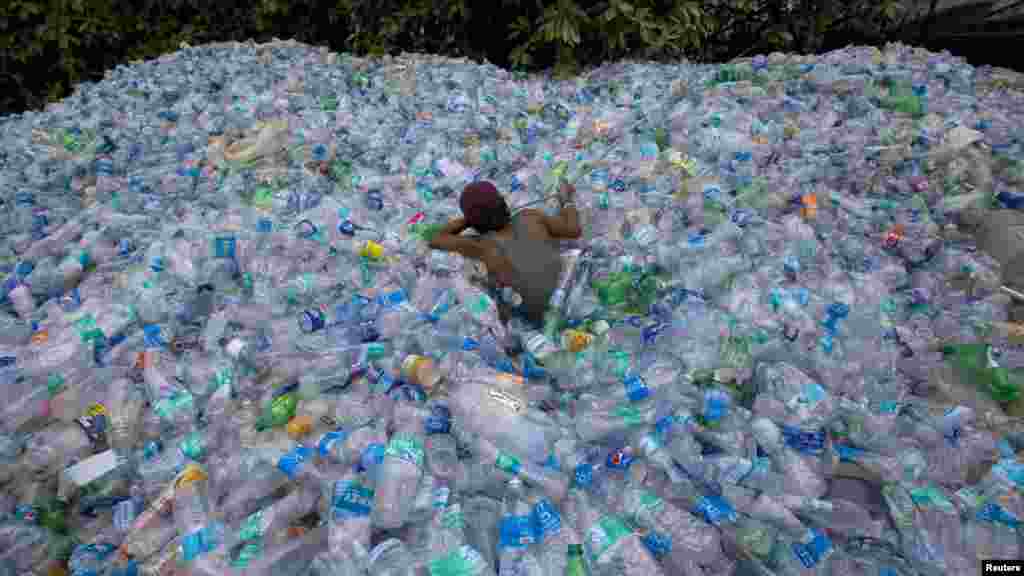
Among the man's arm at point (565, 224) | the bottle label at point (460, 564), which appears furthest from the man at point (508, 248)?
the bottle label at point (460, 564)

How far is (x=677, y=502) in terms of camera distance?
184 cm

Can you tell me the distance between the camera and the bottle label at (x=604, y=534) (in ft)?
5.41

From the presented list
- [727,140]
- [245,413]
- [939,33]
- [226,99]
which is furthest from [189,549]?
[939,33]

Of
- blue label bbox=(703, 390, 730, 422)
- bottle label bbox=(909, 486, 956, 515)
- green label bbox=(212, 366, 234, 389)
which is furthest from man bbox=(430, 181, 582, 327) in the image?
bottle label bbox=(909, 486, 956, 515)

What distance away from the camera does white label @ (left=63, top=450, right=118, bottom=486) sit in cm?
189

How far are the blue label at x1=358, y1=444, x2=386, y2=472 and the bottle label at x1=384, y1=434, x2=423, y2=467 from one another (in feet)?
0.07

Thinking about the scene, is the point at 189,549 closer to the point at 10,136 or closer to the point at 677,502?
the point at 677,502

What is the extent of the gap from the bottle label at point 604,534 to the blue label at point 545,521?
102mm

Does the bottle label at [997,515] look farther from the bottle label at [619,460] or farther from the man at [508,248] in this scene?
the man at [508,248]

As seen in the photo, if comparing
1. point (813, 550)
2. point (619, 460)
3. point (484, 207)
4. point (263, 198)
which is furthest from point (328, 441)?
point (263, 198)

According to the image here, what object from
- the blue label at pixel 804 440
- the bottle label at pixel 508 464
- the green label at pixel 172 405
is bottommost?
the blue label at pixel 804 440

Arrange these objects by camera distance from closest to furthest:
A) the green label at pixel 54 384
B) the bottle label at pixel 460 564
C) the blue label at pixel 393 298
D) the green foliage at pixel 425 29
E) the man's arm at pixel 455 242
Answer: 1. the bottle label at pixel 460 564
2. the green label at pixel 54 384
3. the blue label at pixel 393 298
4. the man's arm at pixel 455 242
5. the green foliage at pixel 425 29

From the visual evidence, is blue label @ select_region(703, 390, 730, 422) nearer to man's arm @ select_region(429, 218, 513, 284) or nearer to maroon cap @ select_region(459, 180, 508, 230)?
man's arm @ select_region(429, 218, 513, 284)

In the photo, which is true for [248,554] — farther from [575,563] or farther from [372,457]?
[575,563]
